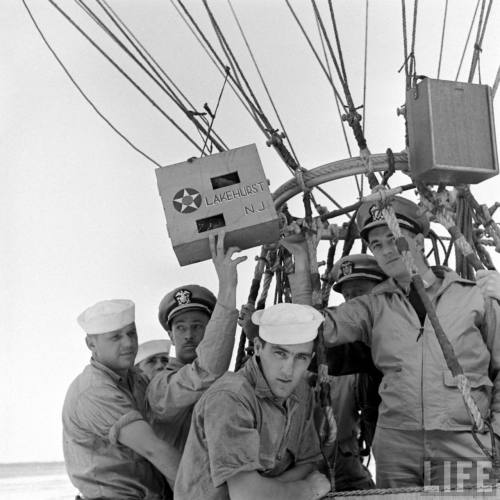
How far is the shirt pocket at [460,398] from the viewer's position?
2902mm

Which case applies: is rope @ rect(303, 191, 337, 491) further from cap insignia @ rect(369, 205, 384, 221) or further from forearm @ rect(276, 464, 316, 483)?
cap insignia @ rect(369, 205, 384, 221)

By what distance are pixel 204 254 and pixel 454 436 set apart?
1056mm

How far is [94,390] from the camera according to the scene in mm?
3115

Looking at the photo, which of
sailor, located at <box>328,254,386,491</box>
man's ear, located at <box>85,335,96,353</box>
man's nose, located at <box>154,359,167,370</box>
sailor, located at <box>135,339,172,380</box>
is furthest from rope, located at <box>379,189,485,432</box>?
sailor, located at <box>135,339,172,380</box>

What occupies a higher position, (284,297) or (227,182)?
(227,182)

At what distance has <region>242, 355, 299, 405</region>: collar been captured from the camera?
8.96ft

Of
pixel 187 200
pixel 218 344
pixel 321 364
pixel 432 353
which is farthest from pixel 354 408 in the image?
pixel 187 200

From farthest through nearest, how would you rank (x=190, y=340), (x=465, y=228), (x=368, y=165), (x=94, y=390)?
(x=465, y=228)
(x=190, y=340)
(x=368, y=165)
(x=94, y=390)

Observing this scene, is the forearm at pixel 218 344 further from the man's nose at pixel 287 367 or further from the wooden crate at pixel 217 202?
the man's nose at pixel 287 367

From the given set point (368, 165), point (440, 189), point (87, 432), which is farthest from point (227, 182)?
point (87, 432)

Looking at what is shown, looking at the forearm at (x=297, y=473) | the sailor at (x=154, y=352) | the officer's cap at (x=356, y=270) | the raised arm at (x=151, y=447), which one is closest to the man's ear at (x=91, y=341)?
the raised arm at (x=151, y=447)

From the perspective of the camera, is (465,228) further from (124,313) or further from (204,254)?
(124,313)

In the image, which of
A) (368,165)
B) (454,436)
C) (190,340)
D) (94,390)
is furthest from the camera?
(190,340)

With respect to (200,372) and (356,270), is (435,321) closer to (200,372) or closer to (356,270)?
(200,372)
